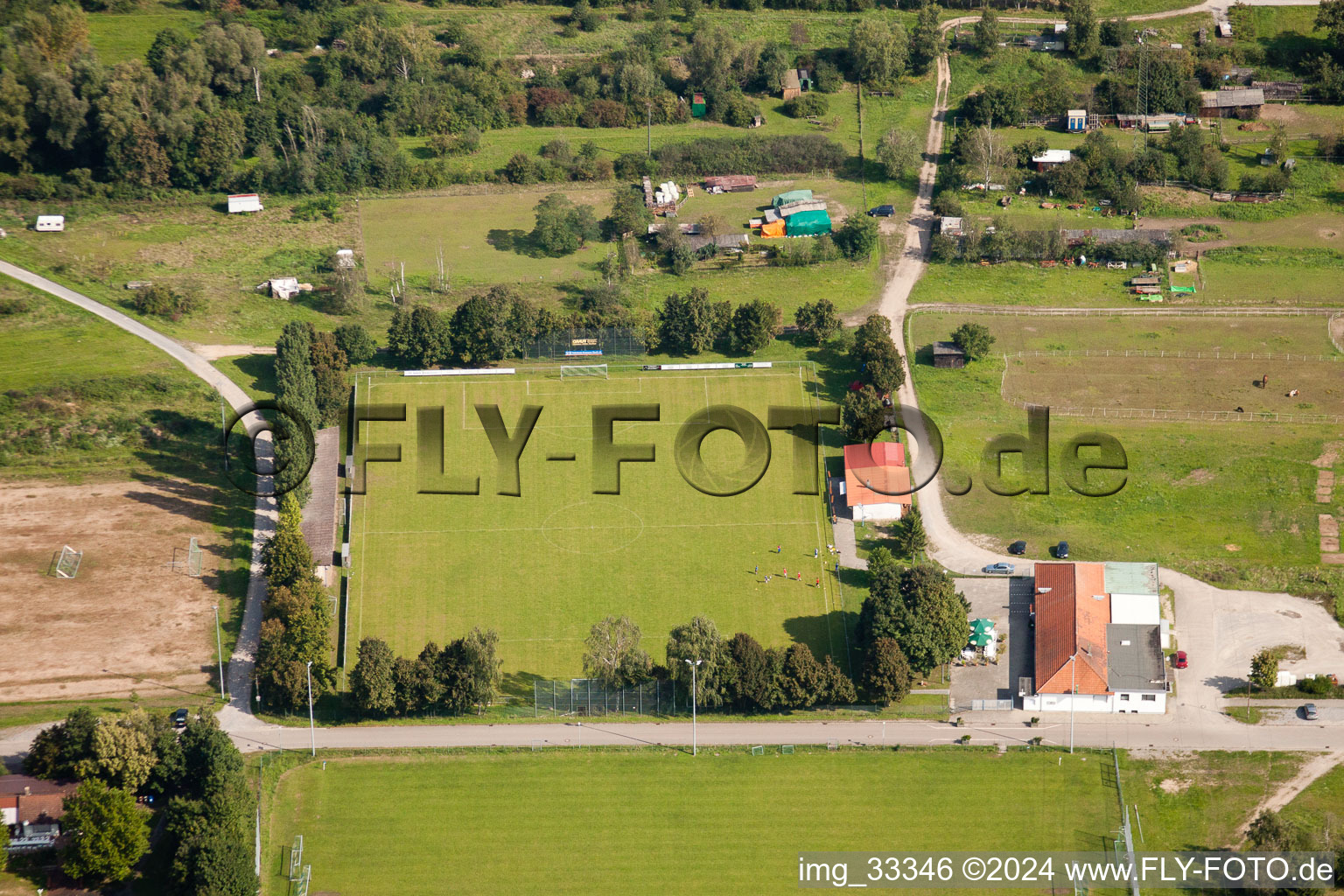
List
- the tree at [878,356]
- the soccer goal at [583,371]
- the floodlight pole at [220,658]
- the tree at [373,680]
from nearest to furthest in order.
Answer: the tree at [373,680] < the floodlight pole at [220,658] < the tree at [878,356] < the soccer goal at [583,371]

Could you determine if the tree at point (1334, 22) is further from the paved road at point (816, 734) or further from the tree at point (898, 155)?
the paved road at point (816, 734)

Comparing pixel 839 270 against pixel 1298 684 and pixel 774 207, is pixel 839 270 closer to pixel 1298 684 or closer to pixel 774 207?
pixel 774 207

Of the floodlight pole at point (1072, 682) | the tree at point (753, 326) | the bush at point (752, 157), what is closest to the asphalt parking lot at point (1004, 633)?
the floodlight pole at point (1072, 682)

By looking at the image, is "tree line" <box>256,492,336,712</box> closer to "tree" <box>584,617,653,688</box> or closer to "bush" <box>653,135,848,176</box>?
"tree" <box>584,617,653,688</box>

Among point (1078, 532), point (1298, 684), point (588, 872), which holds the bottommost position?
point (588, 872)

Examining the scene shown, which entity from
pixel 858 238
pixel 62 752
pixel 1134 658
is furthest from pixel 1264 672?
pixel 62 752

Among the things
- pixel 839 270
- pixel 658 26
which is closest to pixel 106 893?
pixel 839 270
